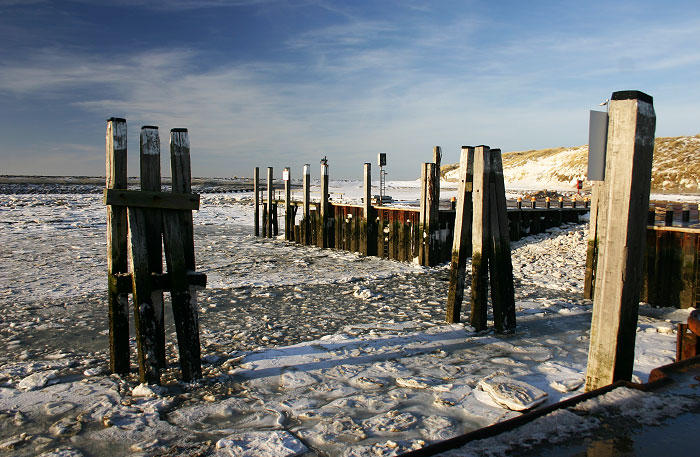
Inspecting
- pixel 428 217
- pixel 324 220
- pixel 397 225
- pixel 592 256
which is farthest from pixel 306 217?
pixel 592 256

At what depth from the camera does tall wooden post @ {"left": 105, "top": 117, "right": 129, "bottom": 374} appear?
5305 millimetres

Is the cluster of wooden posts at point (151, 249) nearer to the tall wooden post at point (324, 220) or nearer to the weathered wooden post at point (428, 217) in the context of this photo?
the weathered wooden post at point (428, 217)

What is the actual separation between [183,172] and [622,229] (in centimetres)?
432

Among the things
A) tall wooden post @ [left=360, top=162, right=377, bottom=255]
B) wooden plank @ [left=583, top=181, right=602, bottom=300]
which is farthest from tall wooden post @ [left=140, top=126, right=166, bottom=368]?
tall wooden post @ [left=360, top=162, right=377, bottom=255]

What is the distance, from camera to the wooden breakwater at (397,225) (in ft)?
45.0

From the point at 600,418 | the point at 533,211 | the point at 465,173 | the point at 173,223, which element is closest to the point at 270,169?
the point at 533,211

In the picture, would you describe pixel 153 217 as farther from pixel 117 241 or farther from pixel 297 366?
pixel 297 366

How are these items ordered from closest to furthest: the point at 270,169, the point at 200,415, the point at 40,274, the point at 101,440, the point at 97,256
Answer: the point at 101,440 < the point at 200,415 < the point at 40,274 < the point at 97,256 < the point at 270,169

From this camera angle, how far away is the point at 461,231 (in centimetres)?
766

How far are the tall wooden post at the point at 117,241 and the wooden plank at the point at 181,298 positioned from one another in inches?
19.2

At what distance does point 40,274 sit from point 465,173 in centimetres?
1006

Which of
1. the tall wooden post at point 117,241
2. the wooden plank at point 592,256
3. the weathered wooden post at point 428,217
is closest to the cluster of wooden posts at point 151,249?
the tall wooden post at point 117,241

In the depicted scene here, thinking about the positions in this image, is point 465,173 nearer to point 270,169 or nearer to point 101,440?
point 101,440

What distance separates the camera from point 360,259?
15008mm
